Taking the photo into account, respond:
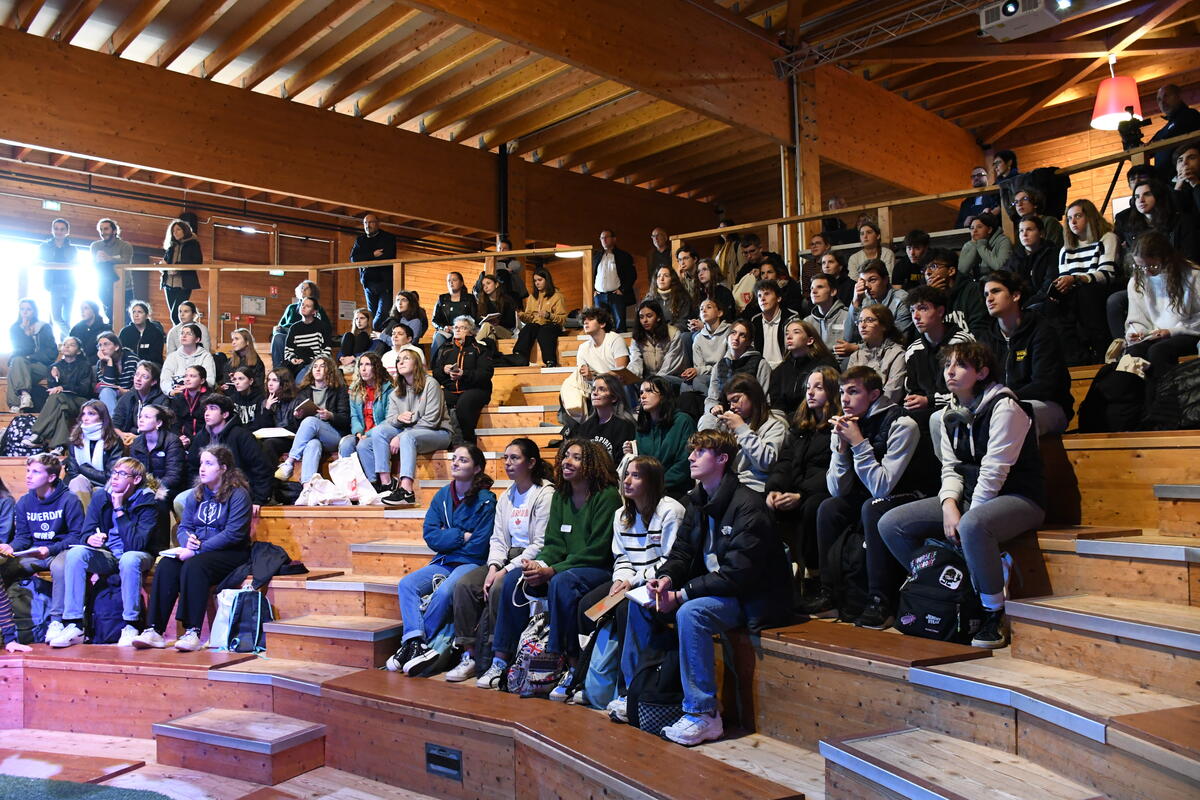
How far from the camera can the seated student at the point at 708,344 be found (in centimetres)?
593

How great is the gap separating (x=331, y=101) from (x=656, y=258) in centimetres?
378

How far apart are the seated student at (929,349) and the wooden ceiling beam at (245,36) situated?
5909 mm

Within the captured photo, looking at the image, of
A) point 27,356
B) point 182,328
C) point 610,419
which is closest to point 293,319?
point 182,328

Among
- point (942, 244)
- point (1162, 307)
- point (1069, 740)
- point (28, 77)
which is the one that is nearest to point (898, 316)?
point (1162, 307)

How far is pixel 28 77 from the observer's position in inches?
309

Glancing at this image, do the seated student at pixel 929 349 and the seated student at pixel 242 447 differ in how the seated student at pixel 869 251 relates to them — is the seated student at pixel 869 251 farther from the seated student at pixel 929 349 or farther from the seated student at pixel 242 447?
the seated student at pixel 242 447

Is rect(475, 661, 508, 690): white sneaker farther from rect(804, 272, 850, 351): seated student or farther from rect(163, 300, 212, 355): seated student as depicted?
rect(163, 300, 212, 355): seated student

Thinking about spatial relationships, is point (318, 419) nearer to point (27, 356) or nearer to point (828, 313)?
point (27, 356)

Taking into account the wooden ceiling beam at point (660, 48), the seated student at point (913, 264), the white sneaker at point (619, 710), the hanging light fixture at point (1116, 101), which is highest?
the wooden ceiling beam at point (660, 48)

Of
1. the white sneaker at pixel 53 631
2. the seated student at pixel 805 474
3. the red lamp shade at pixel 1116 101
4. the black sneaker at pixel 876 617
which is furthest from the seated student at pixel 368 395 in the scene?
the red lamp shade at pixel 1116 101

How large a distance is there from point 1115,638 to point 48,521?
5432 mm

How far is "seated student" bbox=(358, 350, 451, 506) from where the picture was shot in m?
5.89

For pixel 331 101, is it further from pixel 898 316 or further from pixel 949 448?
pixel 949 448

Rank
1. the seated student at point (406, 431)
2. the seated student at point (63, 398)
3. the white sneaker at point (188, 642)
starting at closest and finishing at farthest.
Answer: the white sneaker at point (188, 642) → the seated student at point (406, 431) → the seated student at point (63, 398)
